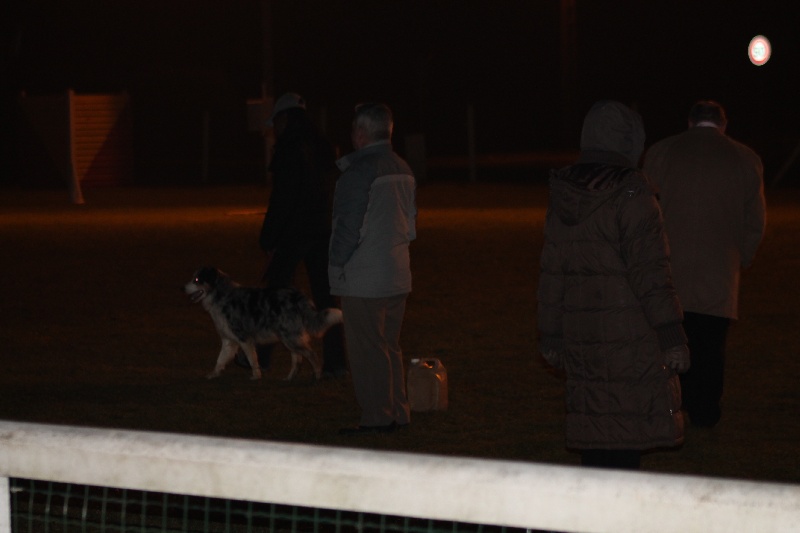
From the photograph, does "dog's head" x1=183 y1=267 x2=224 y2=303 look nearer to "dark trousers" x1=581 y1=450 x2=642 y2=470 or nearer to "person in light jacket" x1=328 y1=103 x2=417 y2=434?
"person in light jacket" x1=328 y1=103 x2=417 y2=434

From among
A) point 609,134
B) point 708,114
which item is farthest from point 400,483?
point 708,114

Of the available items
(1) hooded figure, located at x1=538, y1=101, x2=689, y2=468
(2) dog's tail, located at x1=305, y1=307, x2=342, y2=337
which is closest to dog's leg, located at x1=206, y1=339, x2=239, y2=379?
(2) dog's tail, located at x1=305, y1=307, x2=342, y2=337

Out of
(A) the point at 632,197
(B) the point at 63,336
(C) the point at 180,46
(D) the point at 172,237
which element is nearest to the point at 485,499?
(A) the point at 632,197

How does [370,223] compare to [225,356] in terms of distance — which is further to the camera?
[225,356]

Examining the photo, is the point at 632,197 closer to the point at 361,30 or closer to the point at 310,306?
the point at 310,306

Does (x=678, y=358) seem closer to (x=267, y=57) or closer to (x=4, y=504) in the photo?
(x=4, y=504)

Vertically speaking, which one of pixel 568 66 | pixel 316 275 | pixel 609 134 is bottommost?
pixel 316 275

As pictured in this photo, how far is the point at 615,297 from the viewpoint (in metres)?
5.04

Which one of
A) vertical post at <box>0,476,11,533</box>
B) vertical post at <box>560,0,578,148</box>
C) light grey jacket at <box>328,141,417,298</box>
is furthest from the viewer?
vertical post at <box>560,0,578,148</box>

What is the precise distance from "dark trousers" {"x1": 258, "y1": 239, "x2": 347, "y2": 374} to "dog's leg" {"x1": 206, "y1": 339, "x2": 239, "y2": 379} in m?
0.51

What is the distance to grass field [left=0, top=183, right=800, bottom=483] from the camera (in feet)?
25.8

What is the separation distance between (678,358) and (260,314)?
475 cm

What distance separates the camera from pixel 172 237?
20141mm

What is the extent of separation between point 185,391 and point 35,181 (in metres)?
26.2
